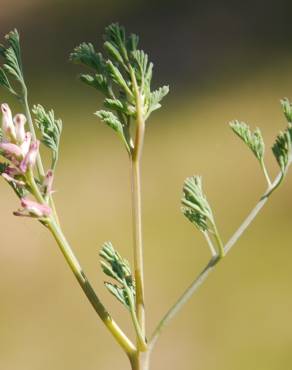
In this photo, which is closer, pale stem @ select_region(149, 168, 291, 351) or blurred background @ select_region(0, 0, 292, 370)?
pale stem @ select_region(149, 168, 291, 351)

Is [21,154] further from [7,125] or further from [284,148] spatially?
[284,148]

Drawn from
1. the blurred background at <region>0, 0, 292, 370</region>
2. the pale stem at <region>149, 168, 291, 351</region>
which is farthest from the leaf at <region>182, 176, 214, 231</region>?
the blurred background at <region>0, 0, 292, 370</region>

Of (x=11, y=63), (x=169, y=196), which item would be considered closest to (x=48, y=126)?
(x=11, y=63)

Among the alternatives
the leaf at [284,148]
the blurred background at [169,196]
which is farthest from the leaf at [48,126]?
the blurred background at [169,196]

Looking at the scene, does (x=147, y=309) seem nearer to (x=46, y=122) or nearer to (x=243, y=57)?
(x=243, y=57)

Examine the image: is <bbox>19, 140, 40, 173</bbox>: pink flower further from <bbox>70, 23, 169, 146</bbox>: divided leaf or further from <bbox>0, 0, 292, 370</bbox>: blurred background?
<bbox>0, 0, 292, 370</bbox>: blurred background

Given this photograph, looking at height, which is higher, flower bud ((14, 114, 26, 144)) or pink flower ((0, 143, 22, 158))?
flower bud ((14, 114, 26, 144))

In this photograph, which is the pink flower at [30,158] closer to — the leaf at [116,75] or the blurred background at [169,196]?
the leaf at [116,75]
